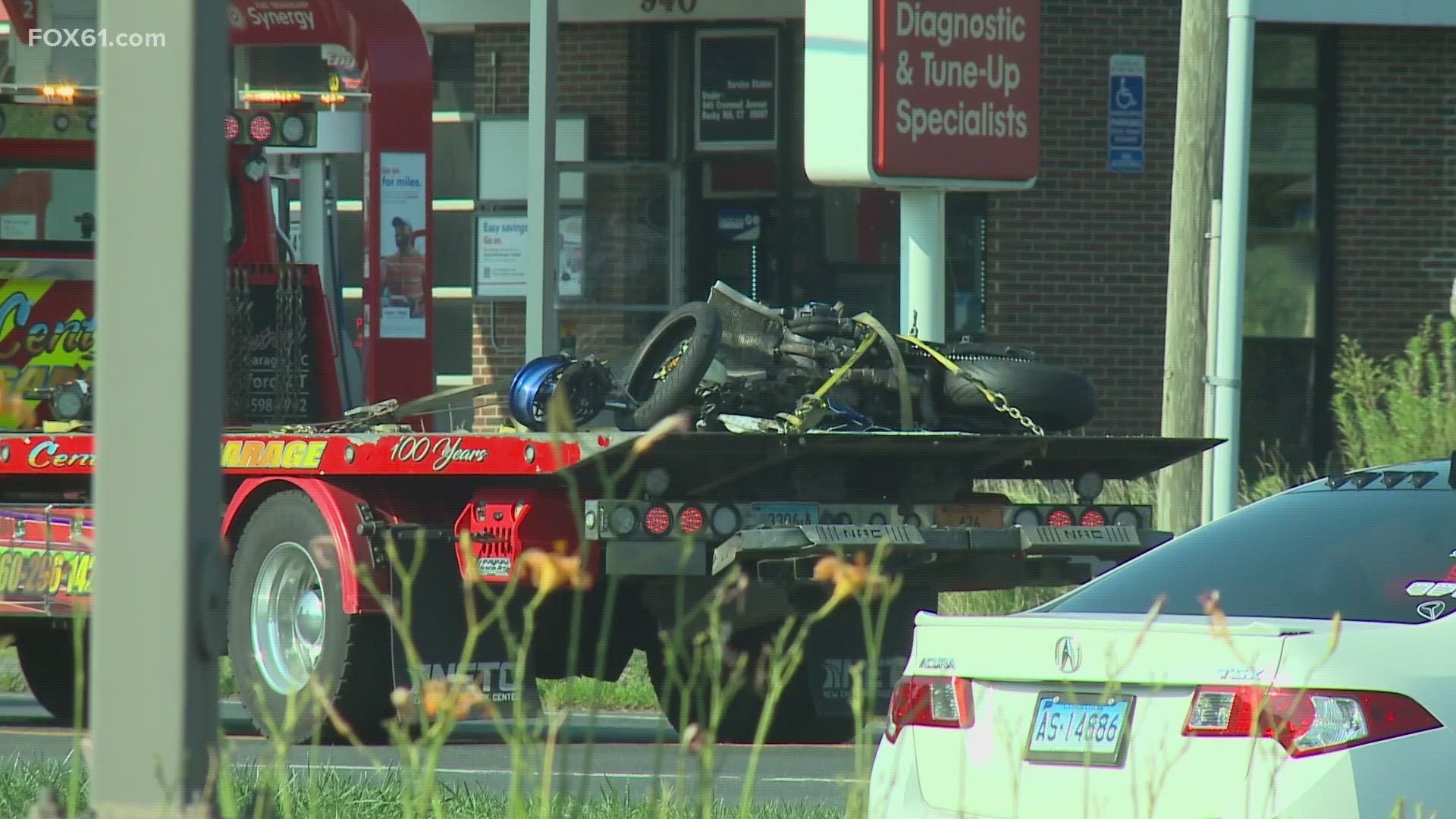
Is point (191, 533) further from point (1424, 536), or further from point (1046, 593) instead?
point (1046, 593)

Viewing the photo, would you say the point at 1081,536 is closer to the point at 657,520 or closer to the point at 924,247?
the point at 657,520

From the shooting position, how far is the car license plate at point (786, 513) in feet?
29.8

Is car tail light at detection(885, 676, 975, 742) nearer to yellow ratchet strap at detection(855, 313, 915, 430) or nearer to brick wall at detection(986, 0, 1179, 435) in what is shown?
yellow ratchet strap at detection(855, 313, 915, 430)

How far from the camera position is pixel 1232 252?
1202 centimetres

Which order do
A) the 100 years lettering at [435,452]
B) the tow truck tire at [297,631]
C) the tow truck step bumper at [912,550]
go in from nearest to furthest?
the tow truck step bumper at [912,550] → the 100 years lettering at [435,452] → the tow truck tire at [297,631]

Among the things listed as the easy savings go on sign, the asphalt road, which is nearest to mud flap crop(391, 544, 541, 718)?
the asphalt road

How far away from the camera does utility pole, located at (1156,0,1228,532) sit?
480 inches

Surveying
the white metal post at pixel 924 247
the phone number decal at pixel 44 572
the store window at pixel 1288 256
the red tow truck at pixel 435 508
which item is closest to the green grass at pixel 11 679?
the red tow truck at pixel 435 508

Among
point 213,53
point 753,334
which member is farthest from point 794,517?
point 213,53

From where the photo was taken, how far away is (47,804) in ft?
9.18

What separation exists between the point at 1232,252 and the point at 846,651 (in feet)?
11.4

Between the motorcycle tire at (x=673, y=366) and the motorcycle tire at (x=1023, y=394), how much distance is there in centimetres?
113

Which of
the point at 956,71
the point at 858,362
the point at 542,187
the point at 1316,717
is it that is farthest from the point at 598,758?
the point at 542,187

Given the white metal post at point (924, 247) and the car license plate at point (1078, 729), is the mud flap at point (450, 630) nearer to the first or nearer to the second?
the white metal post at point (924, 247)
